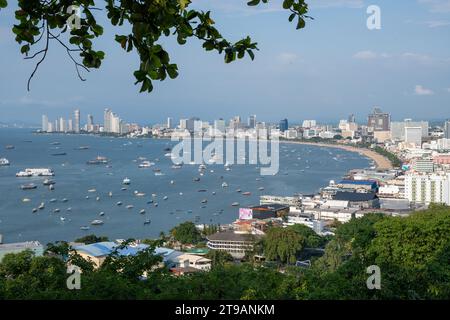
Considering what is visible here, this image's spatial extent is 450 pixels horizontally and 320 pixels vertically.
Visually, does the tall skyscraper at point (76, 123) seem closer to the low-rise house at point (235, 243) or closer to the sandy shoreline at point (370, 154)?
the sandy shoreline at point (370, 154)

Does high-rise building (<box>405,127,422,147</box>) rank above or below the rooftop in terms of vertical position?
above

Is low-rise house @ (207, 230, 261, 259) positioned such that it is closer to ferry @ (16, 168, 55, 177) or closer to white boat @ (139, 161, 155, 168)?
ferry @ (16, 168, 55, 177)

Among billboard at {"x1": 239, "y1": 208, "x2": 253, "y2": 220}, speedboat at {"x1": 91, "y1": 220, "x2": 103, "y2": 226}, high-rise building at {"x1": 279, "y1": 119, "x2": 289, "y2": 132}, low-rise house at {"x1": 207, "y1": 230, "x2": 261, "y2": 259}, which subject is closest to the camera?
low-rise house at {"x1": 207, "y1": 230, "x2": 261, "y2": 259}

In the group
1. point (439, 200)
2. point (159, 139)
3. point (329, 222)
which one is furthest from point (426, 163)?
point (159, 139)

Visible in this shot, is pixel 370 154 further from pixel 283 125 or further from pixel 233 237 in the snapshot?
pixel 233 237

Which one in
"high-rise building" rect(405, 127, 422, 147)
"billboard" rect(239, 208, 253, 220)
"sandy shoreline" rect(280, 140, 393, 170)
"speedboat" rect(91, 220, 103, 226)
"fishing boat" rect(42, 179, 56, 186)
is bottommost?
"speedboat" rect(91, 220, 103, 226)

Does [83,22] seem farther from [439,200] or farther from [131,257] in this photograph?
[439,200]

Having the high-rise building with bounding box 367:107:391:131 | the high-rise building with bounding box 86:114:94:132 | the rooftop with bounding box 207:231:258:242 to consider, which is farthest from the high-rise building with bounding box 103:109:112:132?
the rooftop with bounding box 207:231:258:242

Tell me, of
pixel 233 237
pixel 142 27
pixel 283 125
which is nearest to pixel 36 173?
pixel 233 237
